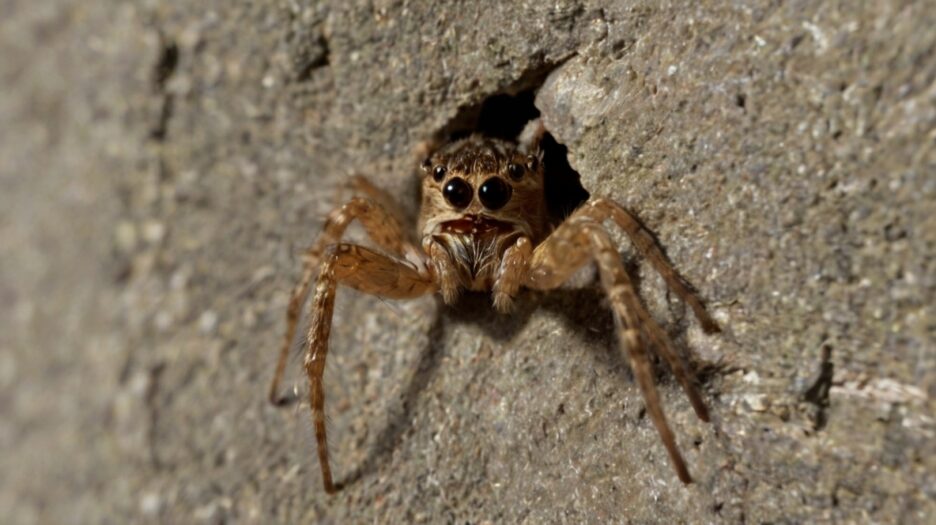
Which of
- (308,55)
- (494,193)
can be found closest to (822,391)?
(494,193)

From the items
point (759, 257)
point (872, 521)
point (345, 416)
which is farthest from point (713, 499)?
point (345, 416)

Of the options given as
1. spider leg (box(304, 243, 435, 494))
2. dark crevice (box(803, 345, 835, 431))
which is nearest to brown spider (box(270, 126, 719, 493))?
spider leg (box(304, 243, 435, 494))

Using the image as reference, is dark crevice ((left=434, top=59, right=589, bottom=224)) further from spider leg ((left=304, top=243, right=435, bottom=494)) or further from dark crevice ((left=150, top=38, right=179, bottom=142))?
dark crevice ((left=150, top=38, right=179, bottom=142))

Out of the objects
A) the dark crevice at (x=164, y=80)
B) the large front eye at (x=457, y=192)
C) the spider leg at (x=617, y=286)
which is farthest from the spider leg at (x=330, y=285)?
the dark crevice at (x=164, y=80)

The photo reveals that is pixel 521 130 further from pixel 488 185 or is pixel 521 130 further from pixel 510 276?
pixel 510 276

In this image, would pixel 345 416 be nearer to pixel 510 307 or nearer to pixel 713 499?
pixel 510 307

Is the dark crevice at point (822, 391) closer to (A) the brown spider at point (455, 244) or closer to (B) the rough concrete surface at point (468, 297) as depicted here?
(B) the rough concrete surface at point (468, 297)
